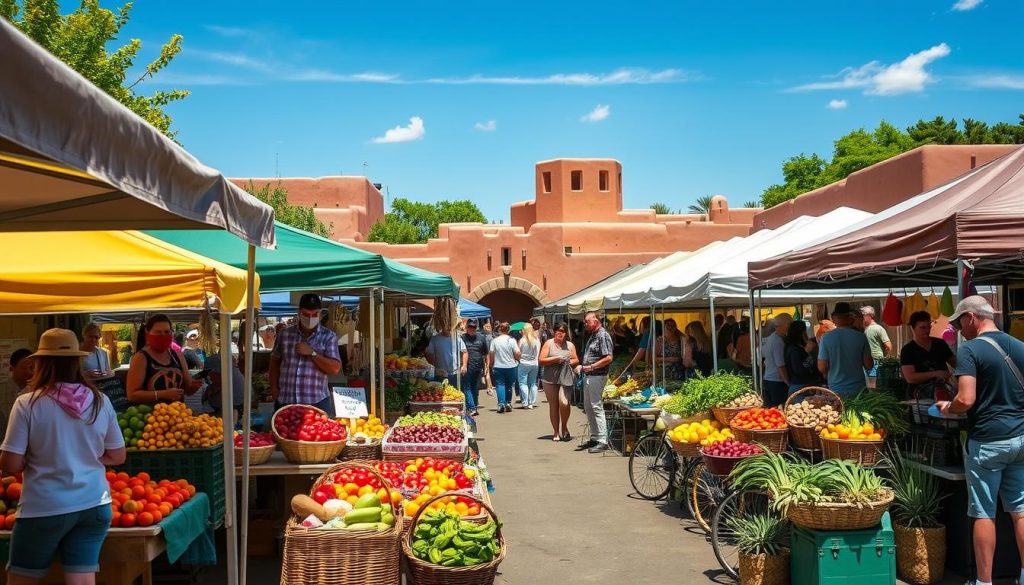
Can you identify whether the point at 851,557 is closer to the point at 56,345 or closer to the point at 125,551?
the point at 125,551

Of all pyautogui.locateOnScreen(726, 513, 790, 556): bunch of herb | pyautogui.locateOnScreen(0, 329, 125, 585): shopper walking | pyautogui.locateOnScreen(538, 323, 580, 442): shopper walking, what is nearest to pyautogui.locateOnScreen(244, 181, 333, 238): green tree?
pyautogui.locateOnScreen(538, 323, 580, 442): shopper walking

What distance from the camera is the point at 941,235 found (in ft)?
19.9

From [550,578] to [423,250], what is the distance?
34.6 m

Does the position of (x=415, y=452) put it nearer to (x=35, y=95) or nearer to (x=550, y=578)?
(x=550, y=578)

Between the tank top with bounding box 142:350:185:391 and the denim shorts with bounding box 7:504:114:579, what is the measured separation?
2.65 m

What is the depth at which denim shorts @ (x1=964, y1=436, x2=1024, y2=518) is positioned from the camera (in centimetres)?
567

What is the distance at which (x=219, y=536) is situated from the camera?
7.55m

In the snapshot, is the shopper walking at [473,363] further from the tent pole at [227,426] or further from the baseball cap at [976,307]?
the baseball cap at [976,307]

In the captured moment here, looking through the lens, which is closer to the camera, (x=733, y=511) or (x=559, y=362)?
(x=733, y=511)

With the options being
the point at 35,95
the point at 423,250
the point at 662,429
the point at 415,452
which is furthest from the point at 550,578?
the point at 423,250

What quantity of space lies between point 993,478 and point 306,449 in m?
4.73

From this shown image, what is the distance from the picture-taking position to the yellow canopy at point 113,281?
5.37 metres

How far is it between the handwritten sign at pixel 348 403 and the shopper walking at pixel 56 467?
337 cm

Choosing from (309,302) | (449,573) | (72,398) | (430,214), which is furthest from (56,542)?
(430,214)
